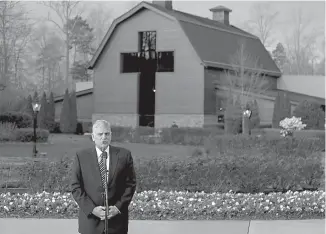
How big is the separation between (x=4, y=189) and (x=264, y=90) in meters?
28.9

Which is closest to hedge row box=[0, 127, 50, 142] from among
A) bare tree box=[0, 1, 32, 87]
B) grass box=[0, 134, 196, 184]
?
grass box=[0, 134, 196, 184]

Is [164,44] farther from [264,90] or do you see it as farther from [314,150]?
[314,150]

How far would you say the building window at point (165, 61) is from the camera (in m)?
36.9

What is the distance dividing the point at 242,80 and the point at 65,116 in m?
11.6

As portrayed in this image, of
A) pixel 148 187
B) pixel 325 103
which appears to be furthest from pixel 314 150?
pixel 325 103

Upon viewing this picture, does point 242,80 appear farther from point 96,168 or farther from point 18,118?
point 96,168

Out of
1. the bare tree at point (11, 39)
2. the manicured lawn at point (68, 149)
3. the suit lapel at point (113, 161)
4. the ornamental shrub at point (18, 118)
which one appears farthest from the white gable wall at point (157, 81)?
→ the suit lapel at point (113, 161)

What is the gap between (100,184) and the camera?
4.39 metres

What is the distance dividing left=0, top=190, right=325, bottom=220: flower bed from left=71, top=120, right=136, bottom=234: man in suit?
3.90 meters

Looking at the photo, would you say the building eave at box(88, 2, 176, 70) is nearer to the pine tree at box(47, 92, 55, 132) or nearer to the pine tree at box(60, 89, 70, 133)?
the pine tree at box(60, 89, 70, 133)

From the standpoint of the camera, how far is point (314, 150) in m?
20.6

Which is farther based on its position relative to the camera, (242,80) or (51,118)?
(242,80)

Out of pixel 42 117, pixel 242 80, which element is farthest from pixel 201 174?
pixel 242 80

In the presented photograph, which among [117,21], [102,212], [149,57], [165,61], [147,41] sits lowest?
[102,212]
